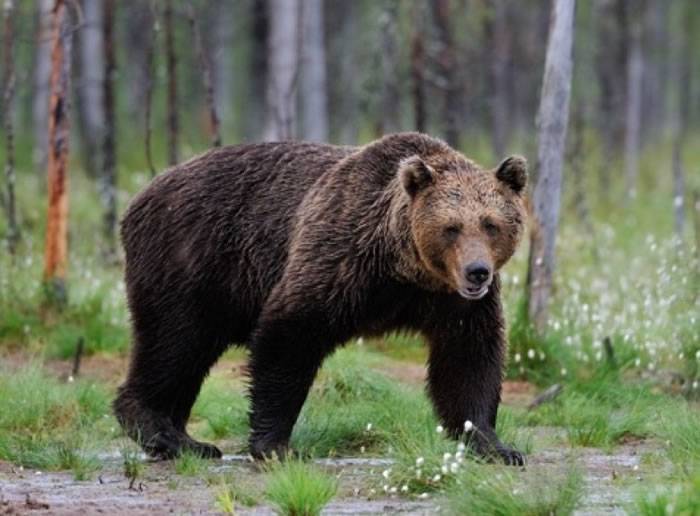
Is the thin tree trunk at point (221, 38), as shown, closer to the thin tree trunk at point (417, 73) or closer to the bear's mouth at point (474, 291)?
the thin tree trunk at point (417, 73)

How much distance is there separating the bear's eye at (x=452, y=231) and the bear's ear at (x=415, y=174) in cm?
28

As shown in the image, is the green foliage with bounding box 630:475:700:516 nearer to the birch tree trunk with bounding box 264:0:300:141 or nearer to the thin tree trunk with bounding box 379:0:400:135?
the birch tree trunk with bounding box 264:0:300:141

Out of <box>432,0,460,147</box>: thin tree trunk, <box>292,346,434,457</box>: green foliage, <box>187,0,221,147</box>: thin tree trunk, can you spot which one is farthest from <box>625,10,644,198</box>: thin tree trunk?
<box>292,346,434,457</box>: green foliage

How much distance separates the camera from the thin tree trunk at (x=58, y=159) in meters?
10.5

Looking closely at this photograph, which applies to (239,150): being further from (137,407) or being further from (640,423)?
(640,423)

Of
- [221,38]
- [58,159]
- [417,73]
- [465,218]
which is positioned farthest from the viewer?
[221,38]

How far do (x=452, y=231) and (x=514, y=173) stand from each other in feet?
1.51

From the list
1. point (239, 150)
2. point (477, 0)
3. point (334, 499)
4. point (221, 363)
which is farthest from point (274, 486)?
point (477, 0)

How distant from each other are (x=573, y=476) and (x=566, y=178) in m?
16.9

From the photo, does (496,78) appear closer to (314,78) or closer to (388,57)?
(314,78)

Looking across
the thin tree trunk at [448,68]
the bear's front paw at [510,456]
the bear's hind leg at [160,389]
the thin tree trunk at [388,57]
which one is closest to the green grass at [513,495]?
the bear's front paw at [510,456]

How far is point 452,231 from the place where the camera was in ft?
20.0

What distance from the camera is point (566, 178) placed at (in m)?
21.7

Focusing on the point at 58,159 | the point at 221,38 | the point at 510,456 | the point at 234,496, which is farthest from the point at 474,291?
the point at 221,38
